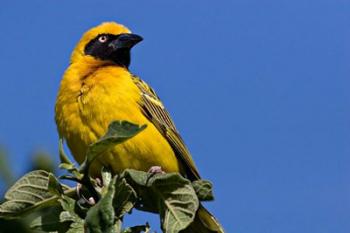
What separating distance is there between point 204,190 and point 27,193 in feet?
2.50

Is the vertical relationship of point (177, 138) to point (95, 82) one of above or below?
below

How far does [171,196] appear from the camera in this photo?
9.52 ft

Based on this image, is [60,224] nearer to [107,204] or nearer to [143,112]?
[107,204]

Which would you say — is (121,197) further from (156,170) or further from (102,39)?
(102,39)

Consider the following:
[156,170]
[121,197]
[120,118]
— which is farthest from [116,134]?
[120,118]

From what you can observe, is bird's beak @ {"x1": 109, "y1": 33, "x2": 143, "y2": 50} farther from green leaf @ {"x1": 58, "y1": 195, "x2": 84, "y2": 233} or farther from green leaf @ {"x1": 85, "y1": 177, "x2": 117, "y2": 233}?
green leaf @ {"x1": 85, "y1": 177, "x2": 117, "y2": 233}

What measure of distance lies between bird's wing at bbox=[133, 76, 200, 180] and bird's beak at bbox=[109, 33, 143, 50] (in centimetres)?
75

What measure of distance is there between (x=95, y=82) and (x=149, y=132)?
652 millimetres

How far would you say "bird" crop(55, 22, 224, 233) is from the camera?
5492 mm

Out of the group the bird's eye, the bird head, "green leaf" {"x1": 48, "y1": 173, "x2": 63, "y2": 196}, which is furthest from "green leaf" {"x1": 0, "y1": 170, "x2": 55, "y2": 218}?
the bird's eye

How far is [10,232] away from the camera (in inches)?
86.4

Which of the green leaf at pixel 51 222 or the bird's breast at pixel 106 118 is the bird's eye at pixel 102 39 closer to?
the bird's breast at pixel 106 118

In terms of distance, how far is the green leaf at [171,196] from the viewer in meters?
2.83

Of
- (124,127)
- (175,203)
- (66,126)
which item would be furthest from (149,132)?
(124,127)
